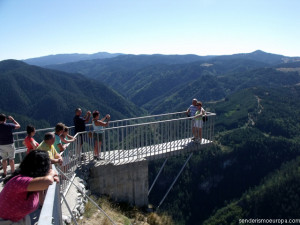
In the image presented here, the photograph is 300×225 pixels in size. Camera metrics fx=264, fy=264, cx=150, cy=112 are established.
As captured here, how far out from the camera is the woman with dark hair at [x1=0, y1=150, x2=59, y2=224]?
319cm

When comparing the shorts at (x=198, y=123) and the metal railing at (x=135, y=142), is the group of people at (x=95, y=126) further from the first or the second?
the shorts at (x=198, y=123)

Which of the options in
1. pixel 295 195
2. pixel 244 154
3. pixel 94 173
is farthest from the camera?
pixel 244 154

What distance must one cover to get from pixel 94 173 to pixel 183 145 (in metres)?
4.04

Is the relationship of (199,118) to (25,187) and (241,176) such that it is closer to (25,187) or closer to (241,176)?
(25,187)

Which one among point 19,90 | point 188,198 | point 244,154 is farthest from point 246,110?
point 19,90

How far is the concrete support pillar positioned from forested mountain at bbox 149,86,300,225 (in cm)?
9189

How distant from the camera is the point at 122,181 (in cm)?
953

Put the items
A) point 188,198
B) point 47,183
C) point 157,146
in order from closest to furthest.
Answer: point 47,183
point 157,146
point 188,198

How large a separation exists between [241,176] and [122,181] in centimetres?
12458

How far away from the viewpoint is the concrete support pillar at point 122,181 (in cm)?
904

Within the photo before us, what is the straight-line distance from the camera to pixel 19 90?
634 ft

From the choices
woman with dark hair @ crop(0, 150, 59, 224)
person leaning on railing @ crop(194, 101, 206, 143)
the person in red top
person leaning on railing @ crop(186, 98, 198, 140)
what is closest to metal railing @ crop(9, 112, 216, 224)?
person leaning on railing @ crop(186, 98, 198, 140)

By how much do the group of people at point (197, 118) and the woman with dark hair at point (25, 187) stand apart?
26.5 feet

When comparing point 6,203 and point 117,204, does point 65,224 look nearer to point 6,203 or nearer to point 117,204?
point 6,203
